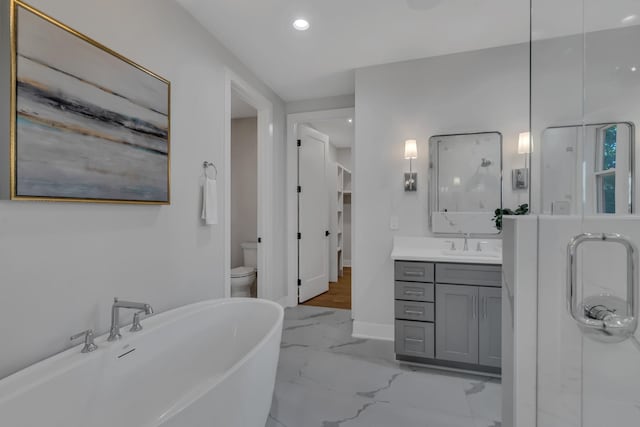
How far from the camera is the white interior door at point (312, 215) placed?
390 cm

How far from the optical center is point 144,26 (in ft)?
5.88

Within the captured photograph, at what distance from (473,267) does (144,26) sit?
2716 mm

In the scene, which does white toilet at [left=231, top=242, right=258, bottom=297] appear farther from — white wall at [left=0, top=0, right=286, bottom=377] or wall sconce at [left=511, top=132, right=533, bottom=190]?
wall sconce at [left=511, top=132, right=533, bottom=190]

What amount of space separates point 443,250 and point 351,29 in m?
2.01

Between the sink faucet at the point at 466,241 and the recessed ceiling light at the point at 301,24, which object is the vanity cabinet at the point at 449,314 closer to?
the sink faucet at the point at 466,241

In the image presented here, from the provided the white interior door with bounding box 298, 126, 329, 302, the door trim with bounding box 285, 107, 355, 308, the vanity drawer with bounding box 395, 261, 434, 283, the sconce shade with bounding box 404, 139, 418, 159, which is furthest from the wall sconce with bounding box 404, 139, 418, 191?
the white interior door with bounding box 298, 126, 329, 302

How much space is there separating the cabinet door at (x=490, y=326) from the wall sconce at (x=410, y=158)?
1.10 meters

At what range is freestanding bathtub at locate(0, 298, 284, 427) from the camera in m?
1.05

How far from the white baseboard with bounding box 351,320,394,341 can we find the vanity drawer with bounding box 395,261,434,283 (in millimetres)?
772

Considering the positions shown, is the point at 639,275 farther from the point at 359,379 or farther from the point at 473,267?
the point at 359,379

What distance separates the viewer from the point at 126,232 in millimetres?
1674

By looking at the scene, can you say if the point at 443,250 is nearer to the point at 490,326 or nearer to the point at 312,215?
the point at 490,326

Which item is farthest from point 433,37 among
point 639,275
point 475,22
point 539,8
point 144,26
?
point 639,275

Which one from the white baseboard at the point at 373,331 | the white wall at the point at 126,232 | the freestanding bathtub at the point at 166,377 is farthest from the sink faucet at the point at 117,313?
the white baseboard at the point at 373,331
